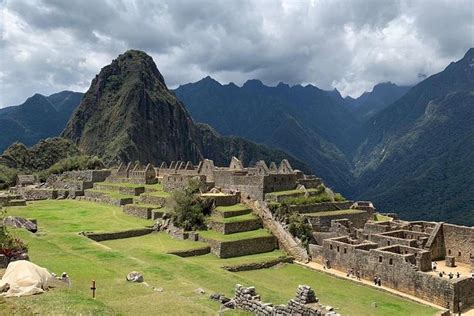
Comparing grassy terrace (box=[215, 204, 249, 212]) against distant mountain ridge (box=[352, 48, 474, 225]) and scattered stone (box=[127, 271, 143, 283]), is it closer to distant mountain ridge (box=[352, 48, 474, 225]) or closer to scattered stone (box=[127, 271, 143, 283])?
scattered stone (box=[127, 271, 143, 283])

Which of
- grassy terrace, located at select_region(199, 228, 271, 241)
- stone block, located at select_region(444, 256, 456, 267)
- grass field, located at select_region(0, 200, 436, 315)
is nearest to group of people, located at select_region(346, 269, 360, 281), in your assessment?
grass field, located at select_region(0, 200, 436, 315)

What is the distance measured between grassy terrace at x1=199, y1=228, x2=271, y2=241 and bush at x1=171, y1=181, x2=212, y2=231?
1.16 m

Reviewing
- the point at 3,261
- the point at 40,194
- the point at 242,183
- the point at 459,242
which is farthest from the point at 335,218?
the point at 40,194

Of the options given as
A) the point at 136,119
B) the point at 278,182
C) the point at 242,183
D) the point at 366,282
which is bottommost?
the point at 366,282

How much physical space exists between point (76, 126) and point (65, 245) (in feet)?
528

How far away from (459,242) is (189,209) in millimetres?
16448

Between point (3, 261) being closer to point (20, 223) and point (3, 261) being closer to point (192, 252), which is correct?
point (20, 223)

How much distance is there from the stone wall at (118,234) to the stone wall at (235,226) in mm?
4464

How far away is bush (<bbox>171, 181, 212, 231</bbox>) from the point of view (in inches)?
1217

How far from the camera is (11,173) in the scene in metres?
64.4

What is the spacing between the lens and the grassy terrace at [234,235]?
28391 millimetres

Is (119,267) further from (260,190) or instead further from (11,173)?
(11,173)

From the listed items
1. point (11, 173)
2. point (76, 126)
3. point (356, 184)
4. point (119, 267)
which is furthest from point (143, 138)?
point (119, 267)

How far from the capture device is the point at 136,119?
162 m
